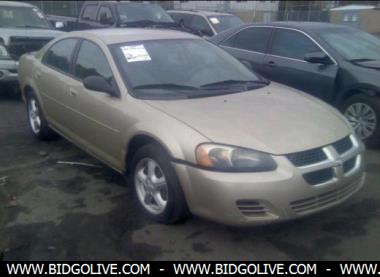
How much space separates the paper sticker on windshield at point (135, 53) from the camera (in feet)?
13.8

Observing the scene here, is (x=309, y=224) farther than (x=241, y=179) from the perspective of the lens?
Yes

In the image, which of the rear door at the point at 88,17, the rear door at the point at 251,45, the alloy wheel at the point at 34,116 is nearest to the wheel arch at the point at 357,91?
the rear door at the point at 251,45

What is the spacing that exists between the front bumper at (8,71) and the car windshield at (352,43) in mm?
5416

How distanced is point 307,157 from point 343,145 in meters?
0.49

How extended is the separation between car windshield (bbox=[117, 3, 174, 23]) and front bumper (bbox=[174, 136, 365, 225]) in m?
8.77

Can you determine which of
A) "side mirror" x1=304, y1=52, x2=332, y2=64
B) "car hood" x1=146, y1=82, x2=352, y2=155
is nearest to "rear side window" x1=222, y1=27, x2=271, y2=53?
"side mirror" x1=304, y1=52, x2=332, y2=64

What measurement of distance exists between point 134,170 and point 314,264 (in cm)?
170

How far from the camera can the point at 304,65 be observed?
20.2ft

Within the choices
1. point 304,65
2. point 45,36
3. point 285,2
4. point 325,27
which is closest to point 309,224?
point 304,65

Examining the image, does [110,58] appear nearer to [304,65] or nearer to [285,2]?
[304,65]

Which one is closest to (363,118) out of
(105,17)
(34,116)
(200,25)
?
(34,116)

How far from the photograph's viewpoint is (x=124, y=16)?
37.0ft

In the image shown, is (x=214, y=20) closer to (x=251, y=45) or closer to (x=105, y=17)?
(x=105, y=17)

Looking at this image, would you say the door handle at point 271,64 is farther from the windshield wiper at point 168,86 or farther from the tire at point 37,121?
the tire at point 37,121
